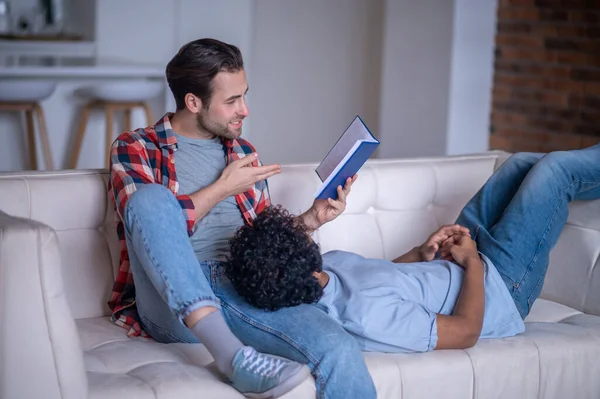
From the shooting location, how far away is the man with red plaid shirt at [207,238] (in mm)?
1917

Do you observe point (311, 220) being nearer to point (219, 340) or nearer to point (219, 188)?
point (219, 188)

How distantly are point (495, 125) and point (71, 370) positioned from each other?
12.9 feet

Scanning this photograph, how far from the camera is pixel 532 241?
7.87ft

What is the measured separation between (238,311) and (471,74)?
3217 mm

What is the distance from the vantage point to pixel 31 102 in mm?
4719

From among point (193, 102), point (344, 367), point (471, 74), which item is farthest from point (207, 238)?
point (471, 74)

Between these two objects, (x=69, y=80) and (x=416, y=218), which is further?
(x=69, y=80)

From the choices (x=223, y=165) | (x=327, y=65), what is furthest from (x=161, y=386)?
(x=327, y=65)

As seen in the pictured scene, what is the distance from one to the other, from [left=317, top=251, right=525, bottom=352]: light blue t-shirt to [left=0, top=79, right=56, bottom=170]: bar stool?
2.75 meters

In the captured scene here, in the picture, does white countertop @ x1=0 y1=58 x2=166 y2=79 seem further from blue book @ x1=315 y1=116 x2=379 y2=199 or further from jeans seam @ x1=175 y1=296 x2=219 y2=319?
jeans seam @ x1=175 y1=296 x2=219 y2=319

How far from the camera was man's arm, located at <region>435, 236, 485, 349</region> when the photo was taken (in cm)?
210

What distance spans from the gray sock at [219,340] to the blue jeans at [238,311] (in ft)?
0.13

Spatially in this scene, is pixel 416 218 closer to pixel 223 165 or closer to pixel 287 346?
pixel 223 165

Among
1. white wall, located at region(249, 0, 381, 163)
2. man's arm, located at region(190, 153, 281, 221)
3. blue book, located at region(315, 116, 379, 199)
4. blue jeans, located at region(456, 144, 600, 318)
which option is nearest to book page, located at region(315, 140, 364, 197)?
blue book, located at region(315, 116, 379, 199)
